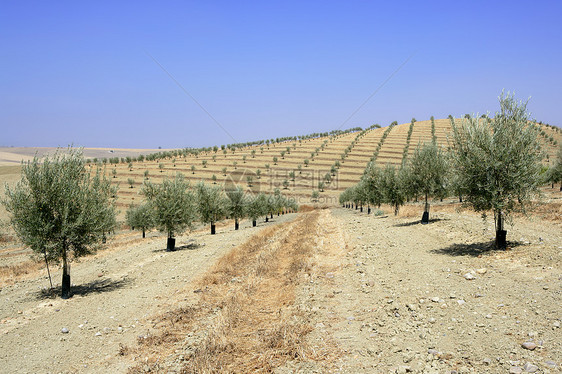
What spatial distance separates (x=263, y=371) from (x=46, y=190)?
45.1 ft

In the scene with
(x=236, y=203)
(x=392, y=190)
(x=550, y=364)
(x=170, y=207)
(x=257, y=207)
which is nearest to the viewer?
(x=550, y=364)

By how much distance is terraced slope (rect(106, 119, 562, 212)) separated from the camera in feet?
333

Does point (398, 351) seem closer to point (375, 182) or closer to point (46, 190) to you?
point (46, 190)

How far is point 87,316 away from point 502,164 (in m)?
18.6

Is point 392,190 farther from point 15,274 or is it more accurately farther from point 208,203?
point 15,274

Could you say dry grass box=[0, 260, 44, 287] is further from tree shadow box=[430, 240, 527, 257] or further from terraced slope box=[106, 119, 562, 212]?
terraced slope box=[106, 119, 562, 212]

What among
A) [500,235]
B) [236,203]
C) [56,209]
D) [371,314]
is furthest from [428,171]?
[236,203]

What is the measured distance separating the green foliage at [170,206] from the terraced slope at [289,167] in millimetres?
60241

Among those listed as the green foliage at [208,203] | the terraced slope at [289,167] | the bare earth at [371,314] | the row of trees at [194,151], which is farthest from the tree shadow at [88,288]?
the row of trees at [194,151]

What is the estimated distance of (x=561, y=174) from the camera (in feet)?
184

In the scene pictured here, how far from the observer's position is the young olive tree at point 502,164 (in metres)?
14.4

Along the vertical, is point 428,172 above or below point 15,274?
above

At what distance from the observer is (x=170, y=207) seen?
27797mm

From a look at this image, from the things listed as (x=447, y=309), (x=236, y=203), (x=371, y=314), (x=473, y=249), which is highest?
(x=236, y=203)
